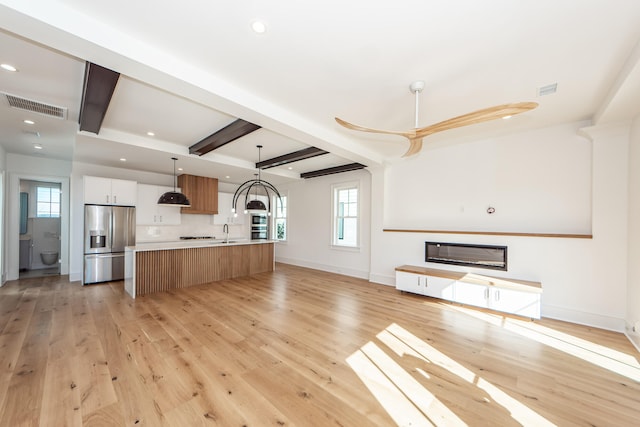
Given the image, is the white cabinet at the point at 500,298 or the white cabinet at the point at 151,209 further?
the white cabinet at the point at 151,209

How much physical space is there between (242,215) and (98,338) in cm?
580

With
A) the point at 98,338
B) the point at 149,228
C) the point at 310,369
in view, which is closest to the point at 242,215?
the point at 149,228

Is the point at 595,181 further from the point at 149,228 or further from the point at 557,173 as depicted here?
the point at 149,228

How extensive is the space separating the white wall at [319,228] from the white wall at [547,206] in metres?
1.18

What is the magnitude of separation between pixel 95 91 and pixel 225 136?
5.33 ft

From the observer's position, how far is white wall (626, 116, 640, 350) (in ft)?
9.45

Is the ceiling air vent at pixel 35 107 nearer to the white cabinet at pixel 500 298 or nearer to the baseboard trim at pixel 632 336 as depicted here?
the white cabinet at pixel 500 298

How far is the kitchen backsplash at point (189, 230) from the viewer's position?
6578mm

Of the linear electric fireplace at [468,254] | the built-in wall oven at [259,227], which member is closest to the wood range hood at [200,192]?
the built-in wall oven at [259,227]

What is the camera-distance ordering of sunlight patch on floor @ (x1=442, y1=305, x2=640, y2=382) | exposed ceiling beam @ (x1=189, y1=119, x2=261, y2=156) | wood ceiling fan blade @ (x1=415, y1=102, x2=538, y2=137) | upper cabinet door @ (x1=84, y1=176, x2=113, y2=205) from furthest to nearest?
upper cabinet door @ (x1=84, y1=176, x2=113, y2=205) → exposed ceiling beam @ (x1=189, y1=119, x2=261, y2=156) → sunlight patch on floor @ (x1=442, y1=305, x2=640, y2=382) → wood ceiling fan blade @ (x1=415, y1=102, x2=538, y2=137)

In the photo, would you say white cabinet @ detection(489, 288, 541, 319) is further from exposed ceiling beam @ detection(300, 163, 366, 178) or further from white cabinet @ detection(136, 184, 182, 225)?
white cabinet @ detection(136, 184, 182, 225)

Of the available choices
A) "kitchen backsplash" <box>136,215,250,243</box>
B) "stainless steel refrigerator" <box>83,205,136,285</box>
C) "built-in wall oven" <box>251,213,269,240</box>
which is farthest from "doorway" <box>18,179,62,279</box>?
"built-in wall oven" <box>251,213,269,240</box>

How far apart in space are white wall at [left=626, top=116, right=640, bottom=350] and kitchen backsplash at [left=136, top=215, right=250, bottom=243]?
8.51 metres

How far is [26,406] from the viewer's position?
1812mm
